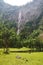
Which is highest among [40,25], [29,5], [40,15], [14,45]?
[29,5]

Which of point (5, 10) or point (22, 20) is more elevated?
point (5, 10)

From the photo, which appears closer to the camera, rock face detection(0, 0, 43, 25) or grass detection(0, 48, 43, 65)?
grass detection(0, 48, 43, 65)

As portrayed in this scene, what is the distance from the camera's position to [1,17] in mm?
97875

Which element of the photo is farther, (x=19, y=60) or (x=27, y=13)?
(x=27, y=13)

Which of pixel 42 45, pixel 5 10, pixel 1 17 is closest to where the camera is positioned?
pixel 42 45

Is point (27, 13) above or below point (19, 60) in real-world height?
above

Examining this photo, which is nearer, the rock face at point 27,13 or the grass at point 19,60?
Result: the grass at point 19,60

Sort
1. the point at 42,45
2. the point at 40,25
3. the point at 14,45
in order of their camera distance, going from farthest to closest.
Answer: the point at 40,25 → the point at 14,45 → the point at 42,45

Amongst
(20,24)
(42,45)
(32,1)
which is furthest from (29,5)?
(42,45)

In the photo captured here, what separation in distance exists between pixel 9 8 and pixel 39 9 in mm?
28854

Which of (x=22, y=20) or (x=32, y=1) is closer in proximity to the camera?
(x=22, y=20)

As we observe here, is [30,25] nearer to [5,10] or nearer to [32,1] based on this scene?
[32,1]

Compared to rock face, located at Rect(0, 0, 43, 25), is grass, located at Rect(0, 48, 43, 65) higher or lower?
lower

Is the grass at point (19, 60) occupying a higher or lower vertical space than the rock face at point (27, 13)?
lower
